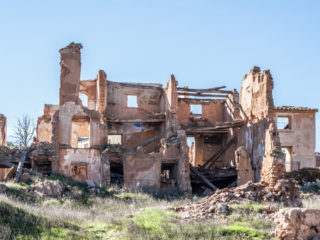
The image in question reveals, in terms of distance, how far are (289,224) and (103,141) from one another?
16362mm

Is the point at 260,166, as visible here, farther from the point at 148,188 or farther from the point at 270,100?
the point at 148,188

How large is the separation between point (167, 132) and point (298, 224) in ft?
57.6

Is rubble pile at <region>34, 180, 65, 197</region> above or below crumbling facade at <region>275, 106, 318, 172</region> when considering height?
below

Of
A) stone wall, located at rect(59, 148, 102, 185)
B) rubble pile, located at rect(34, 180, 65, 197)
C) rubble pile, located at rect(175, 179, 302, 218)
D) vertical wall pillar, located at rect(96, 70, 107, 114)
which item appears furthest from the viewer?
vertical wall pillar, located at rect(96, 70, 107, 114)

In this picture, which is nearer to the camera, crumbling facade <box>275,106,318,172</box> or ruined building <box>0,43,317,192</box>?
ruined building <box>0,43,317,192</box>

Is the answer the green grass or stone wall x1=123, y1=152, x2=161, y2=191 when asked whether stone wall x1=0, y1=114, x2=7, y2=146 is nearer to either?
stone wall x1=123, y1=152, x2=161, y2=191

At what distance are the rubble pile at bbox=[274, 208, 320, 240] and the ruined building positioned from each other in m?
10.0

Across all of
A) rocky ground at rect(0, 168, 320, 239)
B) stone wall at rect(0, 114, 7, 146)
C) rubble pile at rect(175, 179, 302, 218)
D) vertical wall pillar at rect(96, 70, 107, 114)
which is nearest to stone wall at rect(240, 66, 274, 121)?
rubble pile at rect(175, 179, 302, 218)

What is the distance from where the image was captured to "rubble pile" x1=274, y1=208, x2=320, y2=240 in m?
9.92

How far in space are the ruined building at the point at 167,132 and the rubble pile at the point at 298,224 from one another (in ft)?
32.9

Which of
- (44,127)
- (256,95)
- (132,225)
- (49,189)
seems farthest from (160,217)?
(44,127)

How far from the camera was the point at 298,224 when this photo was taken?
10.0m


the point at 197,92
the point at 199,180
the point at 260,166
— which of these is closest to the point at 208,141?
the point at 197,92

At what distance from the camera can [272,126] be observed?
2186 cm
